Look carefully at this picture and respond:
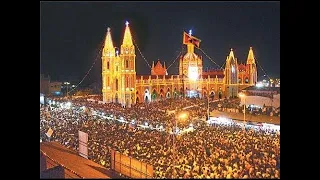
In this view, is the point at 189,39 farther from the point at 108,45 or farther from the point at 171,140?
the point at 171,140

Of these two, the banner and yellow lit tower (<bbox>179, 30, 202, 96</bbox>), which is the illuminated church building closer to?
yellow lit tower (<bbox>179, 30, 202, 96</bbox>)

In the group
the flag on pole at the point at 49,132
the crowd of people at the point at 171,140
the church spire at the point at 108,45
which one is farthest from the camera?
the church spire at the point at 108,45

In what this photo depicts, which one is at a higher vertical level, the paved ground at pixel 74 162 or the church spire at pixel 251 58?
the church spire at pixel 251 58

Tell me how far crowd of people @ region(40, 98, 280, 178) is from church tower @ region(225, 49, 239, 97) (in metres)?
0.24

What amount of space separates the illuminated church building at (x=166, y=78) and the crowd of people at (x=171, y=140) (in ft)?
0.40

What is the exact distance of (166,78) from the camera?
4.89m

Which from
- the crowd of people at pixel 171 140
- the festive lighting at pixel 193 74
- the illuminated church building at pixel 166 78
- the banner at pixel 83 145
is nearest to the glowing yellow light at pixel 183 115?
the crowd of people at pixel 171 140

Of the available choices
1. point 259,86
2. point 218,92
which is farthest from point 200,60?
point 259,86

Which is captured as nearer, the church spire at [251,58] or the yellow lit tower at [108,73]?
the church spire at [251,58]

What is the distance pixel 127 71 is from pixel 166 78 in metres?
0.47

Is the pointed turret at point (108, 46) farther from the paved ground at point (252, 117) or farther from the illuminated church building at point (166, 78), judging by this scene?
the paved ground at point (252, 117)

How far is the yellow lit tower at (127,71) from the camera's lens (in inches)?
194

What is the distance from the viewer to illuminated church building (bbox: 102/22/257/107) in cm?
486

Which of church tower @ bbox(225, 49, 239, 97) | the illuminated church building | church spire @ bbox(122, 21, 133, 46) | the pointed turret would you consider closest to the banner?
the illuminated church building
